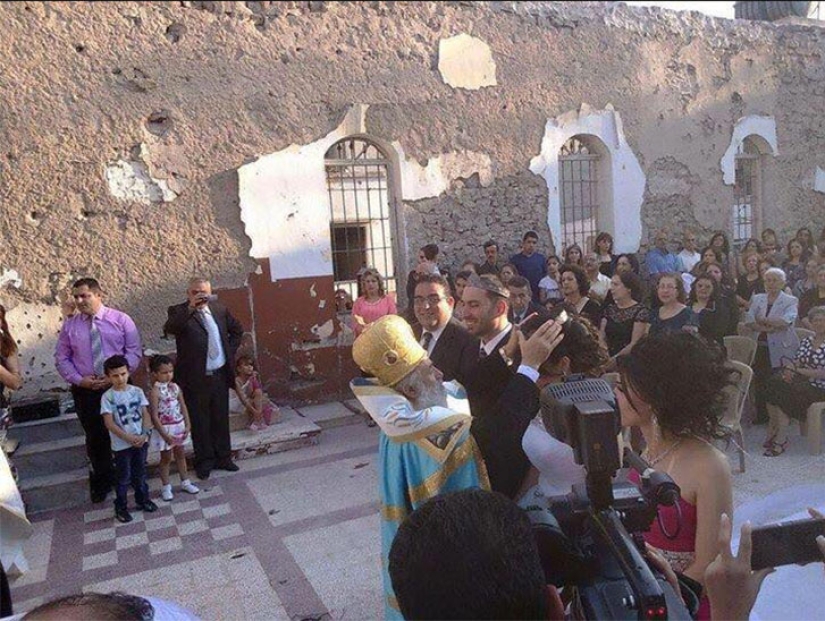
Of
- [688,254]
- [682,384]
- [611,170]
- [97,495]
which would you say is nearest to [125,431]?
[97,495]

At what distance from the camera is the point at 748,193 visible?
11281 millimetres

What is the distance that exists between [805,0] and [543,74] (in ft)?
49.3

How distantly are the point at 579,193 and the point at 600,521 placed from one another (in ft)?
28.3

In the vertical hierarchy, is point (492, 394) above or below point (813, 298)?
above

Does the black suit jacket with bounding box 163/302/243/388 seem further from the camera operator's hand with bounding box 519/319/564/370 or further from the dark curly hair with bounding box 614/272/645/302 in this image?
the camera operator's hand with bounding box 519/319/564/370

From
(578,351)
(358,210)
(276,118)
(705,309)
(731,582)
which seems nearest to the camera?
(731,582)

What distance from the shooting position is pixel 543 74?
870 centimetres

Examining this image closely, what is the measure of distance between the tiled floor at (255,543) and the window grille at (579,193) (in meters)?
4.46

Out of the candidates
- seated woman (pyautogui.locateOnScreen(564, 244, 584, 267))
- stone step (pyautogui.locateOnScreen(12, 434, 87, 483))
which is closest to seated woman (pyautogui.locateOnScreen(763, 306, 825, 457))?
seated woman (pyautogui.locateOnScreen(564, 244, 584, 267))

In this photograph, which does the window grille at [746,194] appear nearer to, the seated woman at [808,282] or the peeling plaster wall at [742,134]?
the peeling plaster wall at [742,134]

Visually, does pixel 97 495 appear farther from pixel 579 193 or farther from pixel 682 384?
pixel 579 193

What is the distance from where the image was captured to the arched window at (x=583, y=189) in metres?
9.38

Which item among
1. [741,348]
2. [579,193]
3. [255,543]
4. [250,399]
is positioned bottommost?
[255,543]

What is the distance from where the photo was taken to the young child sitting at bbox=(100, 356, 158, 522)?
4.71 m
